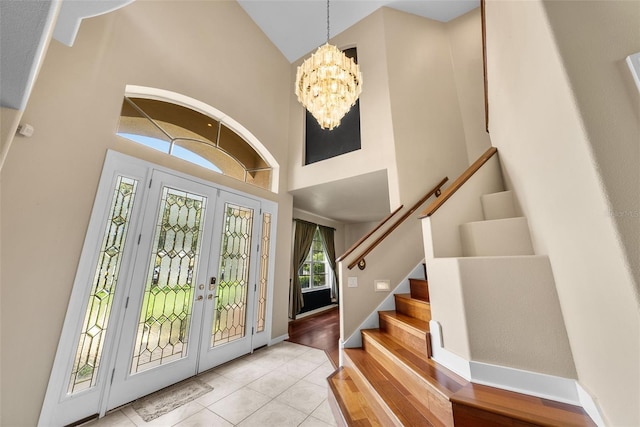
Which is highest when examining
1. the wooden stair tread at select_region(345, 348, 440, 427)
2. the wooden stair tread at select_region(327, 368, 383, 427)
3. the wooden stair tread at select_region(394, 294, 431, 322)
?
the wooden stair tread at select_region(394, 294, 431, 322)

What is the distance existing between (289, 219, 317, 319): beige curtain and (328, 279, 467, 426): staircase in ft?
9.20

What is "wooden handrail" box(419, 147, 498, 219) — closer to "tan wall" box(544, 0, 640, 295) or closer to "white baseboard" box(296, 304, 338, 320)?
"tan wall" box(544, 0, 640, 295)

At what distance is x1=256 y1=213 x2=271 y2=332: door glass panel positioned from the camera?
336 cm

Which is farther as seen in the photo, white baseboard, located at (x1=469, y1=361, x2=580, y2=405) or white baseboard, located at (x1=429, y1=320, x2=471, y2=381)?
white baseboard, located at (x1=429, y1=320, x2=471, y2=381)

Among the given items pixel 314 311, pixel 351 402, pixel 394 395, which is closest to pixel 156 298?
pixel 351 402

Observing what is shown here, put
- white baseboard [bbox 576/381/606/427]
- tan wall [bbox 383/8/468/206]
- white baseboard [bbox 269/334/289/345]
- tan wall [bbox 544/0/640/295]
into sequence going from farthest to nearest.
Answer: white baseboard [bbox 269/334/289/345] → tan wall [bbox 383/8/468/206] → white baseboard [bbox 576/381/606/427] → tan wall [bbox 544/0/640/295]

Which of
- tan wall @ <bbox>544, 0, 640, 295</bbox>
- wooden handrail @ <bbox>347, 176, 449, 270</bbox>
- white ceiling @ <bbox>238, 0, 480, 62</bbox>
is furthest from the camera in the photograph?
white ceiling @ <bbox>238, 0, 480, 62</bbox>

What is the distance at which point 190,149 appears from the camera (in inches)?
113

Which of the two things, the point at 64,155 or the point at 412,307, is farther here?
the point at 412,307

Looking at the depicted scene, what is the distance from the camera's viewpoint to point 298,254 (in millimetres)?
5215

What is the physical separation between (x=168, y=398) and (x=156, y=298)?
0.96 metres

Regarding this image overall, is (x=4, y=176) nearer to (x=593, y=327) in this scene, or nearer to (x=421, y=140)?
(x=593, y=327)

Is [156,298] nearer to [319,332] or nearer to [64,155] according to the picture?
[64,155]

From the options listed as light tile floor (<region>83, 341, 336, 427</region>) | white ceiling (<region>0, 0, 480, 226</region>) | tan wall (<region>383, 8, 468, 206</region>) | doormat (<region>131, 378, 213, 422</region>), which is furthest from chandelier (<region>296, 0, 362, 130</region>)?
doormat (<region>131, 378, 213, 422</region>)
